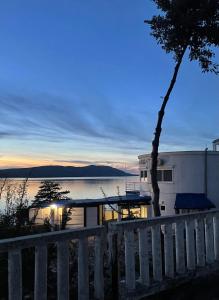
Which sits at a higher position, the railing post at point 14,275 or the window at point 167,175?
the window at point 167,175

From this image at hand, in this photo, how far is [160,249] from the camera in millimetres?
5309

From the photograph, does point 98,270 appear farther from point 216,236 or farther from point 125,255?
point 216,236

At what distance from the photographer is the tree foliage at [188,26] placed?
30.7ft

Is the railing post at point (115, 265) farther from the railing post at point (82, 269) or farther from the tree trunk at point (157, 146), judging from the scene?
the tree trunk at point (157, 146)

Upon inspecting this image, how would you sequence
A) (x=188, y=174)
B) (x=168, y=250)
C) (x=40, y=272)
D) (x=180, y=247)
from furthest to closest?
1. (x=188, y=174)
2. (x=180, y=247)
3. (x=168, y=250)
4. (x=40, y=272)

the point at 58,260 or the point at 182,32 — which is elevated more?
the point at 182,32

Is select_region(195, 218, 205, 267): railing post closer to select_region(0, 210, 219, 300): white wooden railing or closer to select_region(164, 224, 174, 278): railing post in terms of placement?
select_region(0, 210, 219, 300): white wooden railing

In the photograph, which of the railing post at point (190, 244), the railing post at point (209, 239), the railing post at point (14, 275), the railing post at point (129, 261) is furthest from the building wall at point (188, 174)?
the railing post at point (14, 275)

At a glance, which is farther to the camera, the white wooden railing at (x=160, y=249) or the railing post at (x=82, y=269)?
the white wooden railing at (x=160, y=249)

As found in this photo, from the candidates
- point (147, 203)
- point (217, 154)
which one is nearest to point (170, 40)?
point (217, 154)

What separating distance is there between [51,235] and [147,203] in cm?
3289

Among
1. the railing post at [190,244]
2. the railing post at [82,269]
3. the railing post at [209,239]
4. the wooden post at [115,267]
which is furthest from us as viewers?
the railing post at [209,239]

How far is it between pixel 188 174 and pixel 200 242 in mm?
27756

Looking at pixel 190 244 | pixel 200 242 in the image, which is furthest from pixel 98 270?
pixel 200 242
